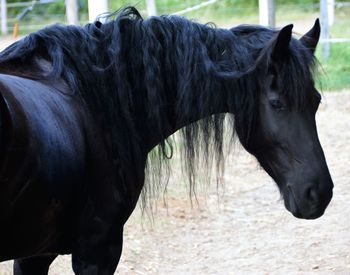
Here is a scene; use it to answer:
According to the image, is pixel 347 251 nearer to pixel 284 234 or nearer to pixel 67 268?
pixel 284 234

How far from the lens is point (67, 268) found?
17.3ft

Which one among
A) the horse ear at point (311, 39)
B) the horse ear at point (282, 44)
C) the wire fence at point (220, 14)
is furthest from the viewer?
the wire fence at point (220, 14)

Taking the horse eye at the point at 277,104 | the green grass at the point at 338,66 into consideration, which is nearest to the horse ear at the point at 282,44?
the horse eye at the point at 277,104

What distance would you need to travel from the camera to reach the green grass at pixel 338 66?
11406 millimetres

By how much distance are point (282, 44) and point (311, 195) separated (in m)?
0.63

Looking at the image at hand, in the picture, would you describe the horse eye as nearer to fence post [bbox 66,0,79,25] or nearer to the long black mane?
the long black mane

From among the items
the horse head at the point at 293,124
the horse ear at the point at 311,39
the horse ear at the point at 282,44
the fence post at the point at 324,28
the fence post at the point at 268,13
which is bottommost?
the fence post at the point at 324,28

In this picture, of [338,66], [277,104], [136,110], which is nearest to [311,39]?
[277,104]

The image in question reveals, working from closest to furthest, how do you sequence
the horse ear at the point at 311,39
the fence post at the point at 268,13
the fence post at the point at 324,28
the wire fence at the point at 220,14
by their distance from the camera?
1. the horse ear at the point at 311,39
2. the fence post at the point at 268,13
3. the fence post at the point at 324,28
4. the wire fence at the point at 220,14

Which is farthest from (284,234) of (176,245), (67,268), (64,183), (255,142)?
(64,183)

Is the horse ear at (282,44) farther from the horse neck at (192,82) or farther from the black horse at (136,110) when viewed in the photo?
the horse neck at (192,82)

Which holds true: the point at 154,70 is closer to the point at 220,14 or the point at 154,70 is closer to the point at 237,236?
the point at 237,236

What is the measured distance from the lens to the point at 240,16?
55.9 ft

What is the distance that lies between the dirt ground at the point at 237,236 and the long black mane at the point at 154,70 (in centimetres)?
173
